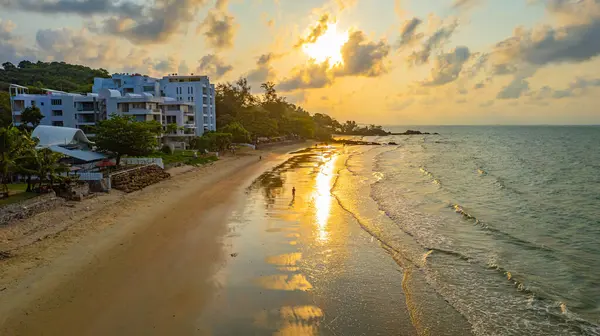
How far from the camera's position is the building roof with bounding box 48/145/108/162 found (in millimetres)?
33219

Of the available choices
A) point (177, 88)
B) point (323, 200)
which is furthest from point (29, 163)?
point (177, 88)

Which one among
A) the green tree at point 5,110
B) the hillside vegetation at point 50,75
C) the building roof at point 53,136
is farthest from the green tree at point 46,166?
the hillside vegetation at point 50,75

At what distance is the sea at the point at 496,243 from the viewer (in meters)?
13.8

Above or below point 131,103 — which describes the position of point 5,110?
below

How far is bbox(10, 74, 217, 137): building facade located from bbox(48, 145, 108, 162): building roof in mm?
13429

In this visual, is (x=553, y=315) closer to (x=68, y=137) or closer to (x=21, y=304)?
(x=21, y=304)

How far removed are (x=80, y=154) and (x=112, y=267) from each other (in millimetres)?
21879

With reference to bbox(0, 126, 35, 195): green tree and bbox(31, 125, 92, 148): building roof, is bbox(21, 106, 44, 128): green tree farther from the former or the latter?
bbox(0, 126, 35, 195): green tree

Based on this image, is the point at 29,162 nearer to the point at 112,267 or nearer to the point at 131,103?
the point at 112,267

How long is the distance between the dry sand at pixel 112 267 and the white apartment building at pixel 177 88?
4129 cm

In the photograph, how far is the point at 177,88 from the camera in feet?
223

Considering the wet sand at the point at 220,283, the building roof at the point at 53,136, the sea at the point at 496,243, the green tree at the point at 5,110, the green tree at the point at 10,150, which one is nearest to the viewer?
the wet sand at the point at 220,283

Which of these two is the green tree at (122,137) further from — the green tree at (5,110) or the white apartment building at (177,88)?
the green tree at (5,110)

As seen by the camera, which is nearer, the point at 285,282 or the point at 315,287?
the point at 315,287
